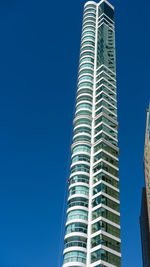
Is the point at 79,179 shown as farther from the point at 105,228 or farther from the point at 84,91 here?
the point at 84,91

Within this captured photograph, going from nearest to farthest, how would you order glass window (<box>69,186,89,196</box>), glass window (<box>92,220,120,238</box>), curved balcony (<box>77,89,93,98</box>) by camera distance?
glass window (<box>92,220,120,238</box>) → glass window (<box>69,186,89,196</box>) → curved balcony (<box>77,89,93,98</box>)

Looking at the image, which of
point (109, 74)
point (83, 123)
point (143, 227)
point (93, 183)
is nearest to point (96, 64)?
point (109, 74)

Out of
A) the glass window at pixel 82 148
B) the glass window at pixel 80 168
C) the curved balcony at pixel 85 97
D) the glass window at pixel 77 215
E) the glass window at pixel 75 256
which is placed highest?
the curved balcony at pixel 85 97

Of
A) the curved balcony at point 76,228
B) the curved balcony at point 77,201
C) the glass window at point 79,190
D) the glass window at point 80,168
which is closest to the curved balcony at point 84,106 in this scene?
the glass window at point 80,168

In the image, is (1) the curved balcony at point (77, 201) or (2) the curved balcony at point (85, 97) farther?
(2) the curved balcony at point (85, 97)

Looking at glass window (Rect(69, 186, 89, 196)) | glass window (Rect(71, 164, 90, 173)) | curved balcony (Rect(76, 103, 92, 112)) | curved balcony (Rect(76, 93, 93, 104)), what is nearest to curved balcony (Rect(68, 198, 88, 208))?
glass window (Rect(69, 186, 89, 196))

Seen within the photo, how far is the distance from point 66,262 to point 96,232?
8.90m

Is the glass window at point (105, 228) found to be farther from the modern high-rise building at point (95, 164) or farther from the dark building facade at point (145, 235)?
the dark building facade at point (145, 235)

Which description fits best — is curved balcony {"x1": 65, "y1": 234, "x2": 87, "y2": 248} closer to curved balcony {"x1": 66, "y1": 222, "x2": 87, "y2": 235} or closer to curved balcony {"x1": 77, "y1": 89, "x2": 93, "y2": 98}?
curved balcony {"x1": 66, "y1": 222, "x2": 87, "y2": 235}

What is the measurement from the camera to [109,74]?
366 ft

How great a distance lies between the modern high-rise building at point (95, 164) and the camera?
69.2 meters

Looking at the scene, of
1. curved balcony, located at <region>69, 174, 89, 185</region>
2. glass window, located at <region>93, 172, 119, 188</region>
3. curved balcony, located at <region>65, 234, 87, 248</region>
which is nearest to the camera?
curved balcony, located at <region>65, 234, 87, 248</region>

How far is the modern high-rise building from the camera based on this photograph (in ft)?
227

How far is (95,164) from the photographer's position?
279 ft
